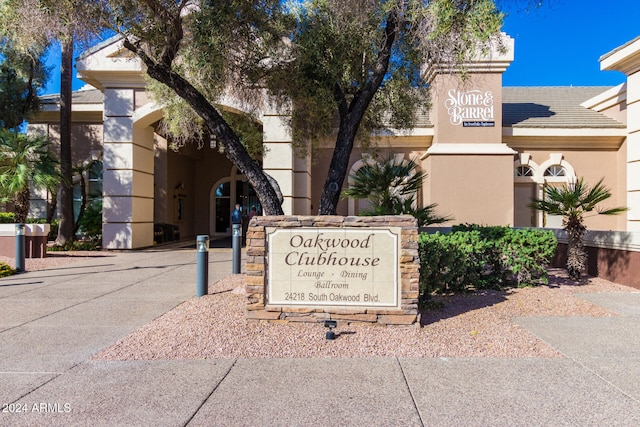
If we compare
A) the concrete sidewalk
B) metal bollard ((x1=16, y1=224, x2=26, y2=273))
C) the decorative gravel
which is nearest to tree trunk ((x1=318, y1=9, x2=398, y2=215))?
the decorative gravel

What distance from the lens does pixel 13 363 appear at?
15.7 ft

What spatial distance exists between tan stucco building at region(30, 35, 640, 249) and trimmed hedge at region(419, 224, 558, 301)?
678 centimetres

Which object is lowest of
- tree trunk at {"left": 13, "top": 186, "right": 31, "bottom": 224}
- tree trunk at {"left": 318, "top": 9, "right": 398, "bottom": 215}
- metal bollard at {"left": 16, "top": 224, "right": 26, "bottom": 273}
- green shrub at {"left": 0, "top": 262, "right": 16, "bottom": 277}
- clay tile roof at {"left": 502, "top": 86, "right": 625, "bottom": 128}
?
green shrub at {"left": 0, "top": 262, "right": 16, "bottom": 277}

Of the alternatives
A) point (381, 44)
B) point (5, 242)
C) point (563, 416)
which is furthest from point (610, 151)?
point (5, 242)

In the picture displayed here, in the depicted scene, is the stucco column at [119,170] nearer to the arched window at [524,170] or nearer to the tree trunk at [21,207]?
the tree trunk at [21,207]

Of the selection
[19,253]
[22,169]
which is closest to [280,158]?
[19,253]

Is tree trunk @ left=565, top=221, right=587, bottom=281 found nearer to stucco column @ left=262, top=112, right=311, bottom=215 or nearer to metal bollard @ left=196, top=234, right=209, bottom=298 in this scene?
metal bollard @ left=196, top=234, right=209, bottom=298

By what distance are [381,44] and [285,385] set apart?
614cm

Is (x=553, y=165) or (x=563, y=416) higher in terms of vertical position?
(x=553, y=165)

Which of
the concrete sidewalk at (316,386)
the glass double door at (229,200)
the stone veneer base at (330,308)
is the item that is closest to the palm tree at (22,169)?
the concrete sidewalk at (316,386)

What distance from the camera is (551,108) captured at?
1848 cm

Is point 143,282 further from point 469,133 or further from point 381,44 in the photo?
point 469,133

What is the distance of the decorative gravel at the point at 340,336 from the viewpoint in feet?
16.7

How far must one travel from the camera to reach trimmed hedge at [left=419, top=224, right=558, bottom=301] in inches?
302
